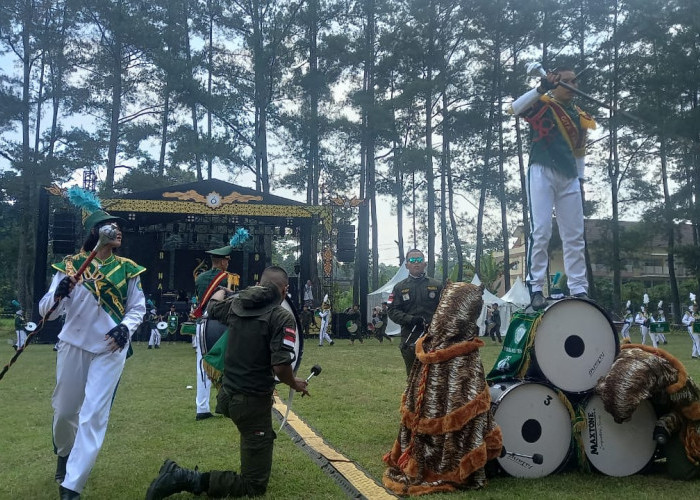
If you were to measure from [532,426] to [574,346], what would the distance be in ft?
2.48

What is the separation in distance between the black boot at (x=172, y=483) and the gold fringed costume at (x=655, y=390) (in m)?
3.15

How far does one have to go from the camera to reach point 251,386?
4.46 m

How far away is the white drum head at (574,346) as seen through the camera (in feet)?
16.9

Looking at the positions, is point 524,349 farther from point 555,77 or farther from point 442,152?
point 442,152

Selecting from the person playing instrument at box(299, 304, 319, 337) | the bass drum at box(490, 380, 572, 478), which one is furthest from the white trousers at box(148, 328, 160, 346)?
the bass drum at box(490, 380, 572, 478)

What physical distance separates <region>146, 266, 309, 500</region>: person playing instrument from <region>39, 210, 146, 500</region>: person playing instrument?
613mm

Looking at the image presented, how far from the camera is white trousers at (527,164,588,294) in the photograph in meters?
6.04

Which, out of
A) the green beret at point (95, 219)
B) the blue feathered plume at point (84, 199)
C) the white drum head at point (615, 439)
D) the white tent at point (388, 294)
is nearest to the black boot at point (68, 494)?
the green beret at point (95, 219)

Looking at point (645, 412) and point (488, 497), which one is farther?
point (645, 412)

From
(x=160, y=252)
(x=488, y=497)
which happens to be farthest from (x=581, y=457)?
(x=160, y=252)

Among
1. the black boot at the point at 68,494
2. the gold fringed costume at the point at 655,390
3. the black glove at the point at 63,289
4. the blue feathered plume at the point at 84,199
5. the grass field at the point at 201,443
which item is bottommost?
the grass field at the point at 201,443

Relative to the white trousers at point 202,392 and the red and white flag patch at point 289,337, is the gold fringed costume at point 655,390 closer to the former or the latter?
the red and white flag patch at point 289,337

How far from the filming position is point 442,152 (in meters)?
30.8

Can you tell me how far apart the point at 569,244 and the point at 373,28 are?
89.5 ft
